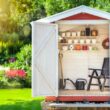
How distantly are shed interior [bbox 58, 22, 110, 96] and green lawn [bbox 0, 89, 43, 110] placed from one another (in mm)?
1241

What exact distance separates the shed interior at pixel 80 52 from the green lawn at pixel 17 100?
1241mm

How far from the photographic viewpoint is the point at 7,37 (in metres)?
33.7

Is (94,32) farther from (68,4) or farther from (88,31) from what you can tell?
(68,4)

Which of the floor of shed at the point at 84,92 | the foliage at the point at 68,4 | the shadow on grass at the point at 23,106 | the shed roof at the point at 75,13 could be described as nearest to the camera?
the shed roof at the point at 75,13

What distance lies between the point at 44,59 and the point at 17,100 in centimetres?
416

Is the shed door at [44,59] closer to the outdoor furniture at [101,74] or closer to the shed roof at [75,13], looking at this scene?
the shed roof at [75,13]

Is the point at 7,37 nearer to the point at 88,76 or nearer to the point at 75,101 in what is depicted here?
the point at 88,76

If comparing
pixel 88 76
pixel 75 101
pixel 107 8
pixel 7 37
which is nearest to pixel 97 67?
pixel 88 76

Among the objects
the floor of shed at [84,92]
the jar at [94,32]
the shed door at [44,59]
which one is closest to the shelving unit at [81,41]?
the jar at [94,32]

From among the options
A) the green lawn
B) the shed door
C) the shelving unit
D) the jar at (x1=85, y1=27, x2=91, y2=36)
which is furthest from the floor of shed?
the jar at (x1=85, y1=27, x2=91, y2=36)

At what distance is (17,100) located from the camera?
58.5 ft

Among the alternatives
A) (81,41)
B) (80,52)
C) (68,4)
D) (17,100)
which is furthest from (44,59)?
(68,4)

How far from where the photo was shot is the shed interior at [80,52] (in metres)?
16.4

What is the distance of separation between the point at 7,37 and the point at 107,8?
11.3 meters
